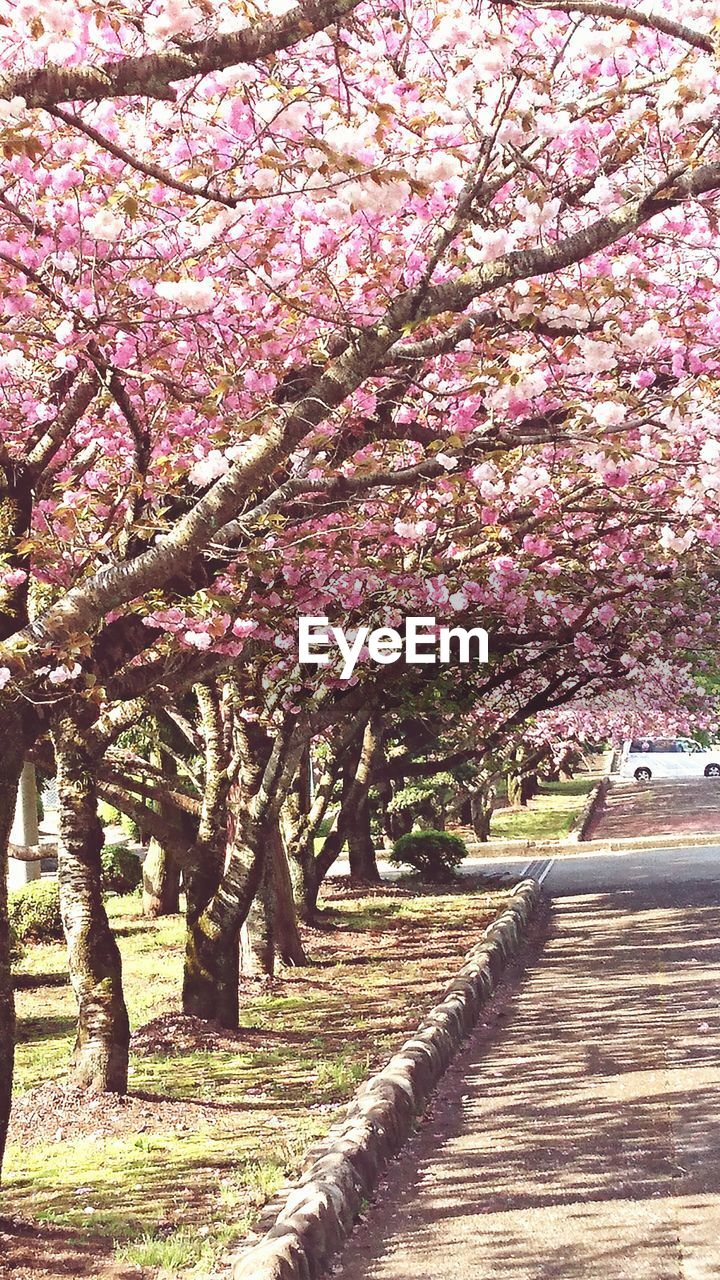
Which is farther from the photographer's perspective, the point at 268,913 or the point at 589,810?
the point at 589,810

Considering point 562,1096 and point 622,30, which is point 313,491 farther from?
point 562,1096

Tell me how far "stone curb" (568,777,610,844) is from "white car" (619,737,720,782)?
260 cm

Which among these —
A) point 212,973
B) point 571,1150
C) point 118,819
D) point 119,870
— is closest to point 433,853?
point 119,870

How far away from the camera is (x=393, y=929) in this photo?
21.0m

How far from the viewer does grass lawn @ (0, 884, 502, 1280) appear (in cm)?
754

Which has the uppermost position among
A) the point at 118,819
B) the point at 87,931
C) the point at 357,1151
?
the point at 118,819

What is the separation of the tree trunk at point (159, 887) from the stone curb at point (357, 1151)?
10.5m

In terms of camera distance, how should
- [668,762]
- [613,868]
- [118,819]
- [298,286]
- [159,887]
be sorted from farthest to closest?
[668,762], [118,819], [613,868], [159,887], [298,286]

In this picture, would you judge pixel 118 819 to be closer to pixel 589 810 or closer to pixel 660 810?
pixel 589 810

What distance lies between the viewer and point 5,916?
743 cm

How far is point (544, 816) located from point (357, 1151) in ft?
120

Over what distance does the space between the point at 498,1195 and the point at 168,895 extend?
645 inches

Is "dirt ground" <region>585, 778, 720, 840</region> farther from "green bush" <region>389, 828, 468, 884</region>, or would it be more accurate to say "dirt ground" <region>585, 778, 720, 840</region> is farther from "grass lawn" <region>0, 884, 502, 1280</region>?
"grass lawn" <region>0, 884, 502, 1280</region>

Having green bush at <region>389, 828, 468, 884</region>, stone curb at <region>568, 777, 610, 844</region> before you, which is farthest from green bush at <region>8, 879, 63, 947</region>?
stone curb at <region>568, 777, 610, 844</region>
